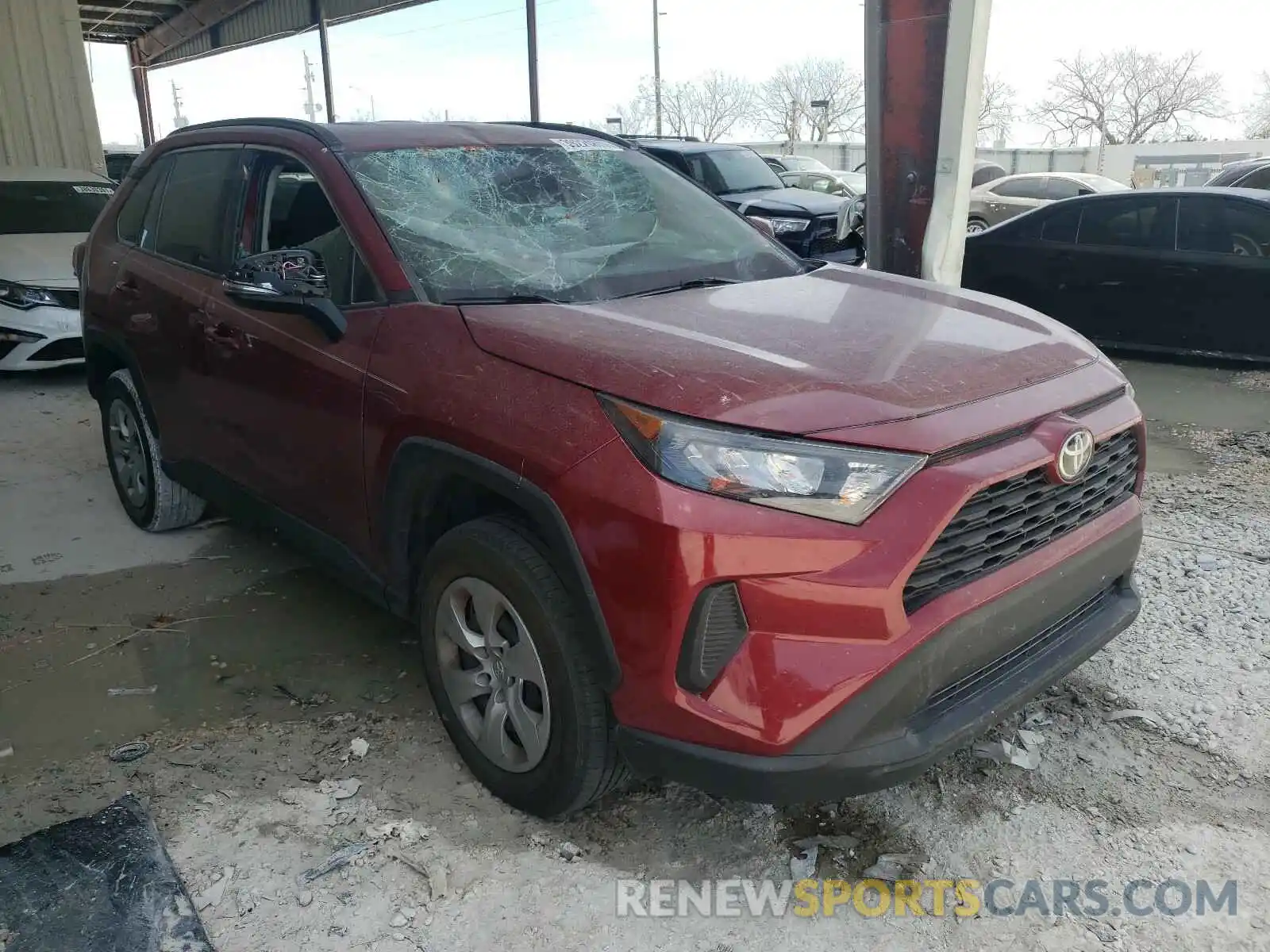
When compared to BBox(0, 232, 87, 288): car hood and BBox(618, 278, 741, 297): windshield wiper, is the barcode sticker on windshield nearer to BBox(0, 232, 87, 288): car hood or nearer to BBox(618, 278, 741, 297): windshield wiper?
BBox(618, 278, 741, 297): windshield wiper

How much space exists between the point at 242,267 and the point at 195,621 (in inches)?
59.1

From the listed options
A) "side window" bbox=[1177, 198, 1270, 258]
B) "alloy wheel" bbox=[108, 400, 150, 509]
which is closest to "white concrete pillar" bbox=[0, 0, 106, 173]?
"alloy wheel" bbox=[108, 400, 150, 509]

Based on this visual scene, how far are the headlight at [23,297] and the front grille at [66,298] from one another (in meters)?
0.02

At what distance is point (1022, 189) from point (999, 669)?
17293 millimetres

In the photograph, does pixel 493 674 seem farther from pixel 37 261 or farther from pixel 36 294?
pixel 37 261

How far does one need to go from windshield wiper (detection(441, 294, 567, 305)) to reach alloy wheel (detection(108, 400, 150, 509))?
7.68ft

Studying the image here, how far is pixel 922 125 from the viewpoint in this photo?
6098mm

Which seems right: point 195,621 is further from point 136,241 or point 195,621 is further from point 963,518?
point 963,518

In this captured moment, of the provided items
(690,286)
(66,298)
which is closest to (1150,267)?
(690,286)

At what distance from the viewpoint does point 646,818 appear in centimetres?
260

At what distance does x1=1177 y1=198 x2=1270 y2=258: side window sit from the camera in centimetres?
704

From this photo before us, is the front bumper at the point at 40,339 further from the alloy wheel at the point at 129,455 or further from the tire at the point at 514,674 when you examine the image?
the tire at the point at 514,674

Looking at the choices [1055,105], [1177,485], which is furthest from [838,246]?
[1055,105]

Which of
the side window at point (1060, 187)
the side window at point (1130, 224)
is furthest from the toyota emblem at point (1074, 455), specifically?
the side window at point (1060, 187)
